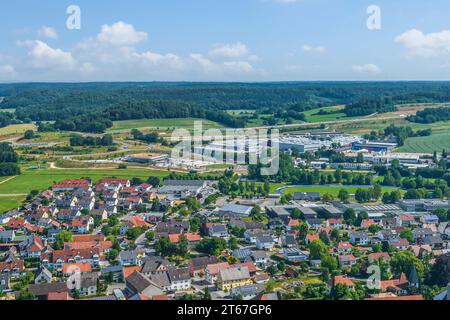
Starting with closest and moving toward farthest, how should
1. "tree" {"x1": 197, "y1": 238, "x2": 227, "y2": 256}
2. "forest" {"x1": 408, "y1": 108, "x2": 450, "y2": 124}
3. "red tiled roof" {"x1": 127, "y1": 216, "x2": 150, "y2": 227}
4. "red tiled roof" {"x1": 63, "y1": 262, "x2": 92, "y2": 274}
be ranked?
1. "red tiled roof" {"x1": 63, "y1": 262, "x2": 92, "y2": 274}
2. "tree" {"x1": 197, "y1": 238, "x2": 227, "y2": 256}
3. "red tiled roof" {"x1": 127, "y1": 216, "x2": 150, "y2": 227}
4. "forest" {"x1": 408, "y1": 108, "x2": 450, "y2": 124}

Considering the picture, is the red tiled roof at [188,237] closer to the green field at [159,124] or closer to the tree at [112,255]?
the tree at [112,255]

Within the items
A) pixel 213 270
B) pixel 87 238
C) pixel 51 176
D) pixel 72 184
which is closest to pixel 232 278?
pixel 213 270

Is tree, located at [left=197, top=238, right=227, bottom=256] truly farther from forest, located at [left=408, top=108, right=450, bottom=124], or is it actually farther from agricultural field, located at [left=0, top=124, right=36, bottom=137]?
forest, located at [left=408, top=108, right=450, bottom=124]

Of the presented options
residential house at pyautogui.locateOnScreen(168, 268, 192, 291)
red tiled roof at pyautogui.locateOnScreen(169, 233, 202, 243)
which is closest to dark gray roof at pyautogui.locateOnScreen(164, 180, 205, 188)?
red tiled roof at pyautogui.locateOnScreen(169, 233, 202, 243)

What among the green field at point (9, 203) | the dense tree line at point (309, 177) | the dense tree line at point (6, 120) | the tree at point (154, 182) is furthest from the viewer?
the dense tree line at point (6, 120)

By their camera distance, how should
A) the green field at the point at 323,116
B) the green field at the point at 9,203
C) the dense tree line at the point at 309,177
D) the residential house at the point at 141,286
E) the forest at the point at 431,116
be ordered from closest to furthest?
the residential house at the point at 141,286 < the green field at the point at 9,203 < the dense tree line at the point at 309,177 < the forest at the point at 431,116 < the green field at the point at 323,116

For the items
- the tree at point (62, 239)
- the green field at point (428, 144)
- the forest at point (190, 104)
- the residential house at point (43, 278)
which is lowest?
the residential house at point (43, 278)

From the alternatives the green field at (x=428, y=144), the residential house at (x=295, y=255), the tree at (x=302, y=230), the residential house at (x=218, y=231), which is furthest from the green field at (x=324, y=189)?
the green field at (x=428, y=144)
